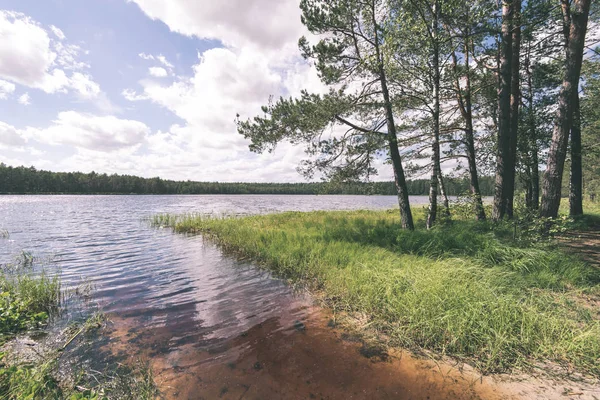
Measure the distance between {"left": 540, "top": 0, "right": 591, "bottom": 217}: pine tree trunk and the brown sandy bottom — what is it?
7.57m

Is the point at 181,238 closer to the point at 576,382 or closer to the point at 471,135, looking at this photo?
the point at 576,382

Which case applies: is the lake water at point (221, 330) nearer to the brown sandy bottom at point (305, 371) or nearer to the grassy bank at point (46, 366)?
the brown sandy bottom at point (305, 371)

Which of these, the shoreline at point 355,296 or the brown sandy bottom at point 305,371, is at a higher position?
the shoreline at point 355,296

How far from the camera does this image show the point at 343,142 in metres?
11.4

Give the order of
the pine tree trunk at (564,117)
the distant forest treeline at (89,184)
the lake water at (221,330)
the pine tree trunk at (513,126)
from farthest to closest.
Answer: the distant forest treeline at (89,184), the pine tree trunk at (513,126), the pine tree trunk at (564,117), the lake water at (221,330)

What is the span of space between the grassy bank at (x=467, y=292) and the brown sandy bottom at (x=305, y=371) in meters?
0.37

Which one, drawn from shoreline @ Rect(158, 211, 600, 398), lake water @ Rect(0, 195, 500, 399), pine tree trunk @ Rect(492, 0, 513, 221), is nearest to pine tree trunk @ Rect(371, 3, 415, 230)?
shoreline @ Rect(158, 211, 600, 398)

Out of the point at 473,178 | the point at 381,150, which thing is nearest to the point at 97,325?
the point at 381,150

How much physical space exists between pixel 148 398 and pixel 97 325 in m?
2.89

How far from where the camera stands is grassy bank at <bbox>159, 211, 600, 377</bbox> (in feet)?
11.3

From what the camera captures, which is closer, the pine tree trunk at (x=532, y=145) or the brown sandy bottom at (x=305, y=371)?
the brown sandy bottom at (x=305, y=371)

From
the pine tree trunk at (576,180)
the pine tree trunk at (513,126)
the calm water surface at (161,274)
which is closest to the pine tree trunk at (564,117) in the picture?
the pine tree trunk at (513,126)

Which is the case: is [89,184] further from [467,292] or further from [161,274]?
[467,292]

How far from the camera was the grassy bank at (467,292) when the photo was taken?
3.46m
